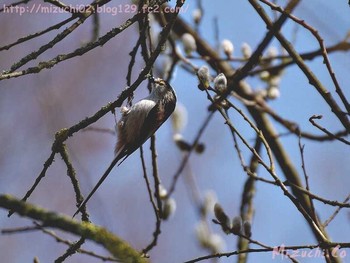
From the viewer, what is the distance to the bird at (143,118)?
7.18 ft

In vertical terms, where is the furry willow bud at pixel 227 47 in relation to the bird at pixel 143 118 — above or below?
above

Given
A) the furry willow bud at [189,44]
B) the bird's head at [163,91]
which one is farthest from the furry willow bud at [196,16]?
the bird's head at [163,91]

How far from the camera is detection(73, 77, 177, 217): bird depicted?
86.2 inches

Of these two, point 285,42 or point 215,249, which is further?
Result: point 215,249

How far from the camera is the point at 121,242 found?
1.11 metres

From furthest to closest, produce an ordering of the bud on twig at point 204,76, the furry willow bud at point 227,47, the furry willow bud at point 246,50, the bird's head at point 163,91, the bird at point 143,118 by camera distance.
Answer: the furry willow bud at point 246,50 < the furry willow bud at point 227,47 < the bird's head at point 163,91 < the bird at point 143,118 < the bud on twig at point 204,76

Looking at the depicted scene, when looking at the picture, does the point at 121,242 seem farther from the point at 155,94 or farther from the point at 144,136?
the point at 155,94

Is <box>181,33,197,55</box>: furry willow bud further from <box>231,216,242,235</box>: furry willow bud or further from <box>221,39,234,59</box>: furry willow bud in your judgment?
<box>231,216,242,235</box>: furry willow bud

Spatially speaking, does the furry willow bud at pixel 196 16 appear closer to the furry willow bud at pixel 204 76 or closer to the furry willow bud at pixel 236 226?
the furry willow bud at pixel 204 76

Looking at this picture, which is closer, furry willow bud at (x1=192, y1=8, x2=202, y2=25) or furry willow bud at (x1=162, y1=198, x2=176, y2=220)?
furry willow bud at (x1=162, y1=198, x2=176, y2=220)

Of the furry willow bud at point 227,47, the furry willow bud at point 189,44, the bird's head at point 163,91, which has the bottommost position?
the bird's head at point 163,91

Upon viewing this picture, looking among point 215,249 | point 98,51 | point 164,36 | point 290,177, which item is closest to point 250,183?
point 290,177

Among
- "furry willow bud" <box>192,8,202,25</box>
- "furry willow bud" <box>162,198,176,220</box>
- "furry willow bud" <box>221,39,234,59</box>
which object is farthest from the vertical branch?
"furry willow bud" <box>192,8,202,25</box>

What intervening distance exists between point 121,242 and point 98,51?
4705 mm
